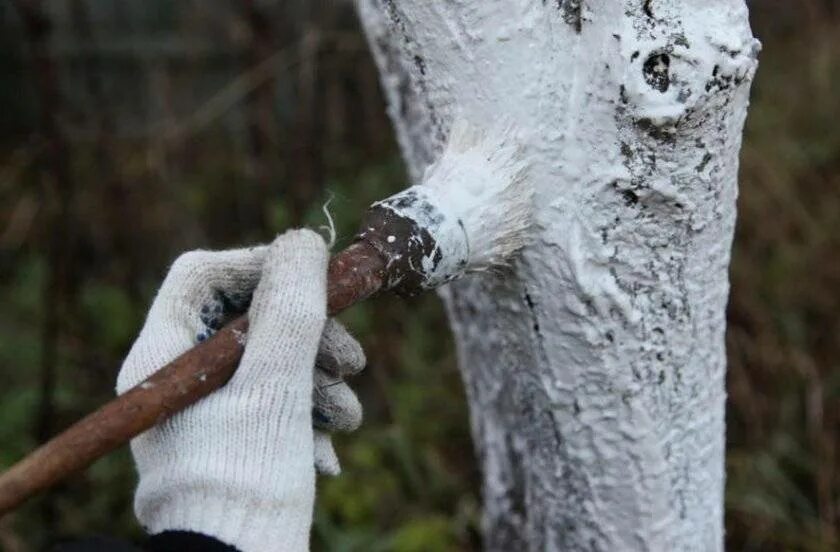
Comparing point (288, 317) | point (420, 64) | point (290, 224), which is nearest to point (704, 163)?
point (420, 64)

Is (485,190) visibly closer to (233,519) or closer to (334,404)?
(334,404)

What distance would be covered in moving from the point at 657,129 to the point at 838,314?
1477mm

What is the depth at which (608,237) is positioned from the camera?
95cm

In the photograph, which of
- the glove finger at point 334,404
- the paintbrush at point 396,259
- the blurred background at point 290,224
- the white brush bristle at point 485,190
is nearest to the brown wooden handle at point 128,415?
the paintbrush at point 396,259

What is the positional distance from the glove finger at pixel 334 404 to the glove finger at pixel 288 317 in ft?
0.26

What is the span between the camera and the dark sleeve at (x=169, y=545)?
2.65 feet

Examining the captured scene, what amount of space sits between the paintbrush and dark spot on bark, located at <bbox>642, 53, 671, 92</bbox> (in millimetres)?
141

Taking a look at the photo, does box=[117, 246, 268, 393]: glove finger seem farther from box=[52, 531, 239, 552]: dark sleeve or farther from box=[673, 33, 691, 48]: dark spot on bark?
box=[673, 33, 691, 48]: dark spot on bark

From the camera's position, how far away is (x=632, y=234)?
953 millimetres

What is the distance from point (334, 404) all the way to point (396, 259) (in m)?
0.16

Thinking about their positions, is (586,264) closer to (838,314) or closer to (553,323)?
(553,323)

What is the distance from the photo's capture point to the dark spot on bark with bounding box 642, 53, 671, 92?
33.7 inches

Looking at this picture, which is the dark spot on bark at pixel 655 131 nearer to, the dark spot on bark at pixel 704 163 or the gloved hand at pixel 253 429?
the dark spot on bark at pixel 704 163

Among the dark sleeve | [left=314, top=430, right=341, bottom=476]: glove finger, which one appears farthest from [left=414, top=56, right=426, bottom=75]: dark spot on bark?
the dark sleeve
